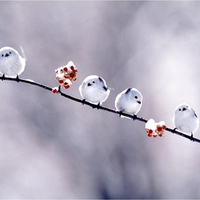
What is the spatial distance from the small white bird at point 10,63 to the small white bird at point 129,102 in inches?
43.2

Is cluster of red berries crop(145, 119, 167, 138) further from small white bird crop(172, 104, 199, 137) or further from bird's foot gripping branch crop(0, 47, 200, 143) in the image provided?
small white bird crop(172, 104, 199, 137)

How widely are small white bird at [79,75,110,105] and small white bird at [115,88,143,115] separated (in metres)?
0.17

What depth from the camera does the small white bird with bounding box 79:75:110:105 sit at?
9.23ft

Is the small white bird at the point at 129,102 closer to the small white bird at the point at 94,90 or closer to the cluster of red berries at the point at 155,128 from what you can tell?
the small white bird at the point at 94,90

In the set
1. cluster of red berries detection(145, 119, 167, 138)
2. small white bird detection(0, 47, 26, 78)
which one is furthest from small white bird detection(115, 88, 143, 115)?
small white bird detection(0, 47, 26, 78)

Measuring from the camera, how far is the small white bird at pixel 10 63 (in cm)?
283

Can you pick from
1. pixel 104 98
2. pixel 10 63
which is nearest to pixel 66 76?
pixel 104 98

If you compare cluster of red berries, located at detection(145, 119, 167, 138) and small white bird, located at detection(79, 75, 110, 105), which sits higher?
small white bird, located at detection(79, 75, 110, 105)

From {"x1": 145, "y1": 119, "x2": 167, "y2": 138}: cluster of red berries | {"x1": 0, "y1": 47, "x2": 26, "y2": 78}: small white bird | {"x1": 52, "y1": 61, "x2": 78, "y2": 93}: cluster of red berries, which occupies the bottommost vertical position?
{"x1": 145, "y1": 119, "x2": 167, "y2": 138}: cluster of red berries

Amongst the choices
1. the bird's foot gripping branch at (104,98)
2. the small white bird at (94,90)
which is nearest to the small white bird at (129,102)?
the bird's foot gripping branch at (104,98)

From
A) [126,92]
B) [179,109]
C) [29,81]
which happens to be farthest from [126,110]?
[29,81]

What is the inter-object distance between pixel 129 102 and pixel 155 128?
403 millimetres

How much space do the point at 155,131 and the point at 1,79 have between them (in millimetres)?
1616

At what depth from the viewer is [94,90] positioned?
2.82 metres
